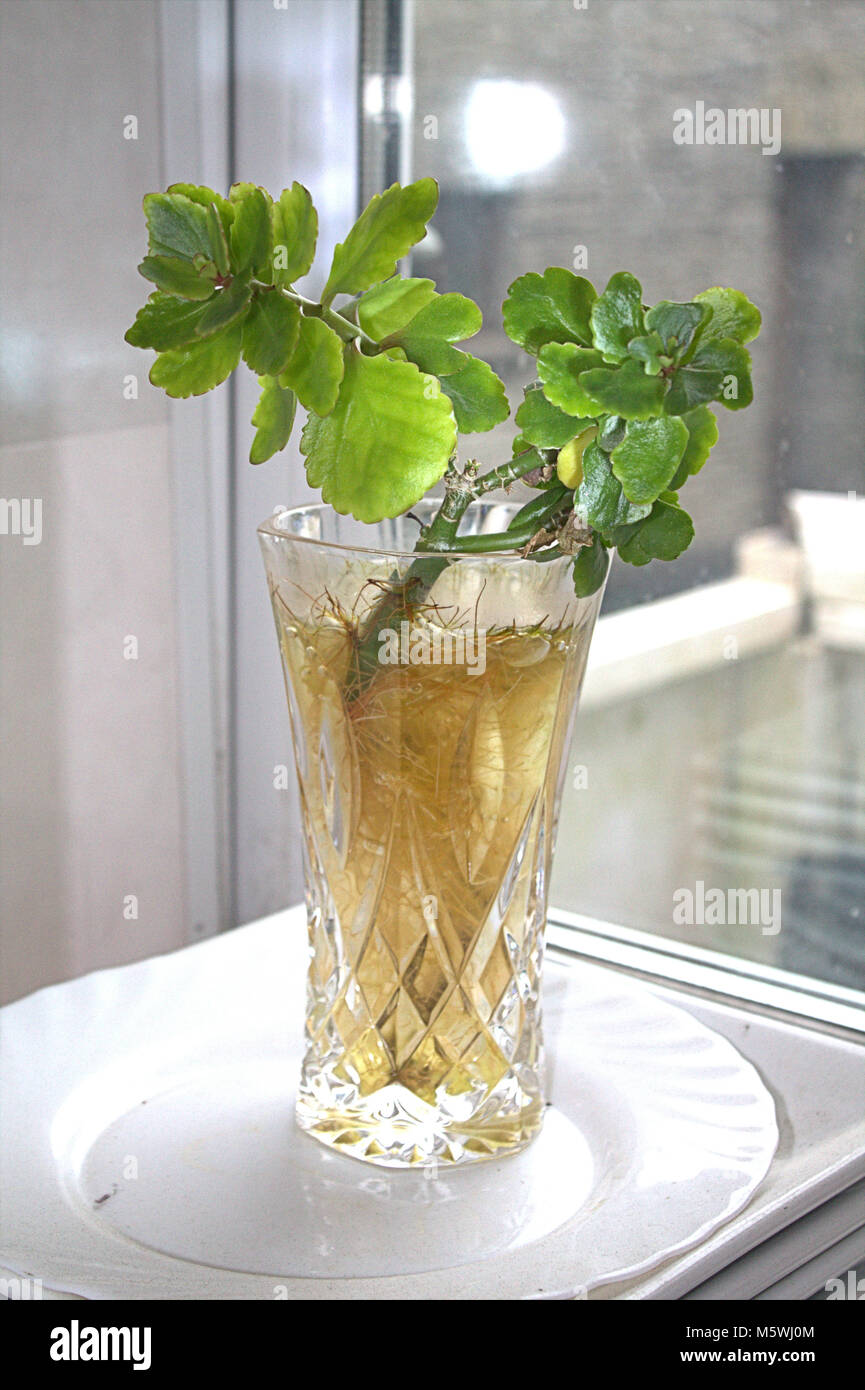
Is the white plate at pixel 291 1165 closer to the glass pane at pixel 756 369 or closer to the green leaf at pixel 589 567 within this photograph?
the green leaf at pixel 589 567

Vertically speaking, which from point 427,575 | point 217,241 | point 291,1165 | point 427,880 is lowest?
point 291,1165

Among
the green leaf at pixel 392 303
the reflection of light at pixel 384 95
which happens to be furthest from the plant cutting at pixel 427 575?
the reflection of light at pixel 384 95

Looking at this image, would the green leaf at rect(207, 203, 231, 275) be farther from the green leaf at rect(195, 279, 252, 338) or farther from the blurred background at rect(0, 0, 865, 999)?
the blurred background at rect(0, 0, 865, 999)

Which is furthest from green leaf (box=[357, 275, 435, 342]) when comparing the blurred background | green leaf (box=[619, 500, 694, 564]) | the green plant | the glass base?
the blurred background

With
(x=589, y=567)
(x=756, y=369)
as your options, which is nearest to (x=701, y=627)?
(x=756, y=369)

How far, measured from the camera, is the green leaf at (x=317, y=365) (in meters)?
0.43

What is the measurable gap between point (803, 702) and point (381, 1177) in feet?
1.91

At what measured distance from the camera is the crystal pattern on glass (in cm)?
48

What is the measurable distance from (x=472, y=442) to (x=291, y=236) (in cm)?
50

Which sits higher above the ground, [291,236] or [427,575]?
[291,236]

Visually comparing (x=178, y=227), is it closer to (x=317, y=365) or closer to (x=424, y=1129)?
(x=317, y=365)

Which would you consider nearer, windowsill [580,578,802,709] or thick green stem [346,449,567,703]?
thick green stem [346,449,567,703]

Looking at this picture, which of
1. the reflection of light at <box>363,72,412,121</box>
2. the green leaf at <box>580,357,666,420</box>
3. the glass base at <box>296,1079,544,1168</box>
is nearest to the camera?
the green leaf at <box>580,357,666,420</box>

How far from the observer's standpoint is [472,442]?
0.93 m
